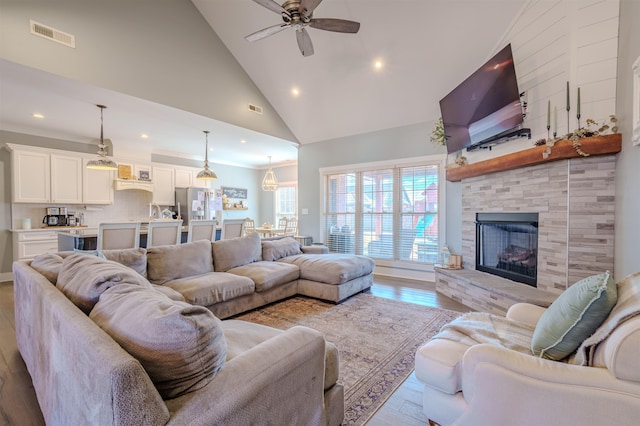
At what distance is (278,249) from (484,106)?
10.9 ft

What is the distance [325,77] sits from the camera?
16.3ft

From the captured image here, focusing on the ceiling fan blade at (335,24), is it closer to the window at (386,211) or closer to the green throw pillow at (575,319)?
the window at (386,211)

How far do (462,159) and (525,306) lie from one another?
263cm

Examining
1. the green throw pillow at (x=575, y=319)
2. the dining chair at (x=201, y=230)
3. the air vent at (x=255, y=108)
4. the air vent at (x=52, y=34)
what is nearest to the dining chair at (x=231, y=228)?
the dining chair at (x=201, y=230)

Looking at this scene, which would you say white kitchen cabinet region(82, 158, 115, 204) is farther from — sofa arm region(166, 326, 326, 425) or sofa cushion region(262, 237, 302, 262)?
sofa arm region(166, 326, 326, 425)

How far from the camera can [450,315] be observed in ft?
10.6

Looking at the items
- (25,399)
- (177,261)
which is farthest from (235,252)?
(25,399)

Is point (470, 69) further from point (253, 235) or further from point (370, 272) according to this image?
point (253, 235)

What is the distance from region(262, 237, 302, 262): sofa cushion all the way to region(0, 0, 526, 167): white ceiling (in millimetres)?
2392

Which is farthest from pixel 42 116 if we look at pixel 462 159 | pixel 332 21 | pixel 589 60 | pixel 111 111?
pixel 589 60

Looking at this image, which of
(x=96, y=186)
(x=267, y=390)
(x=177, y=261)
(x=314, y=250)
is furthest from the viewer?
(x=96, y=186)

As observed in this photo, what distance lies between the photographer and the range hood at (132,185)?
6.20m

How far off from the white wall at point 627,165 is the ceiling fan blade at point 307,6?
258 centimetres

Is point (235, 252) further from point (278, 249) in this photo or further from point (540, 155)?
point (540, 155)
